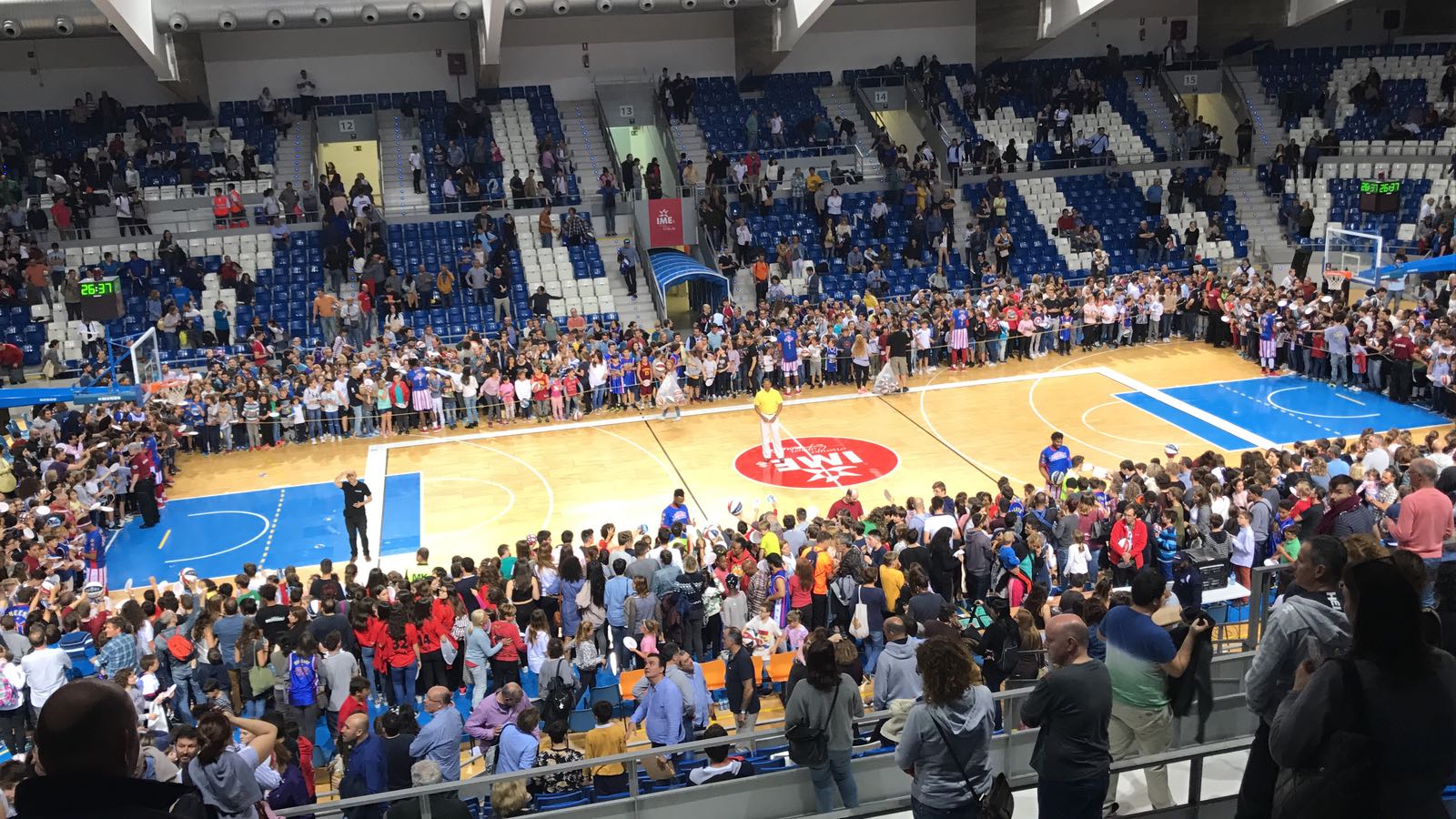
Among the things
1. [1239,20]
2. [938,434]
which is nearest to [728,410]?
[938,434]

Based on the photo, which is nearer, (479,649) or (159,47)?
(479,649)

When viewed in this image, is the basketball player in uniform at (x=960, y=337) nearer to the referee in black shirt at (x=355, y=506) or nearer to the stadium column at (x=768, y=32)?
the stadium column at (x=768, y=32)

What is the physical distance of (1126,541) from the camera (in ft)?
42.2

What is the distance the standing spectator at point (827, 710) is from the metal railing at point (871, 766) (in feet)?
0.78

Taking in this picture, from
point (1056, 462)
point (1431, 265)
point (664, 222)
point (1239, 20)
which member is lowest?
point (1056, 462)

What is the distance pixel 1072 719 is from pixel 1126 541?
308 inches

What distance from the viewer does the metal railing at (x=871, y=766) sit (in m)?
6.70

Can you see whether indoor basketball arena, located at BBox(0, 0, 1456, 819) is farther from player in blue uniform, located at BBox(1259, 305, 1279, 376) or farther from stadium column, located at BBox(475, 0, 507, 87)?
player in blue uniform, located at BBox(1259, 305, 1279, 376)

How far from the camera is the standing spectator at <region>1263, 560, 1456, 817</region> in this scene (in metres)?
3.93

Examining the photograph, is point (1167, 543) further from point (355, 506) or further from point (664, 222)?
point (664, 222)

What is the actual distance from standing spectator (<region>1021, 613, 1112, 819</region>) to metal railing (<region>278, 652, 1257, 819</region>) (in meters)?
0.89

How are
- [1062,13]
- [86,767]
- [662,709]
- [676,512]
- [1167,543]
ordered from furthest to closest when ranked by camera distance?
[1062,13]
[676,512]
[1167,543]
[662,709]
[86,767]

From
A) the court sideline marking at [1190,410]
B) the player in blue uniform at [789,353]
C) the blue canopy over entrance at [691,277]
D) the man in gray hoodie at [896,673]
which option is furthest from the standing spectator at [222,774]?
the blue canopy over entrance at [691,277]

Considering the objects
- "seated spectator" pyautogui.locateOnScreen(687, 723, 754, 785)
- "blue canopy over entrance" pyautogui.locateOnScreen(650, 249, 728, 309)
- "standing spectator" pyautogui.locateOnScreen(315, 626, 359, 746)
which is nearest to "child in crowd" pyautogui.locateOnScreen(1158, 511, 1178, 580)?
"seated spectator" pyautogui.locateOnScreen(687, 723, 754, 785)
